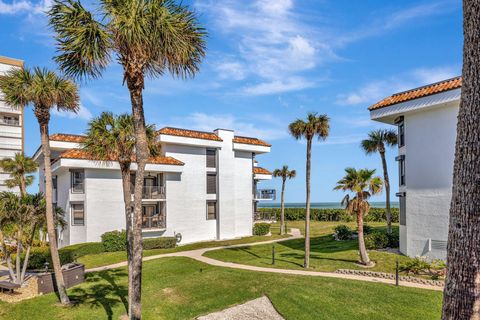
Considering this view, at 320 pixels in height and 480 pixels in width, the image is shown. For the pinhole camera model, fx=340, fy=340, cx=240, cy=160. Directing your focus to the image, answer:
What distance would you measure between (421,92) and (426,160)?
12.8ft

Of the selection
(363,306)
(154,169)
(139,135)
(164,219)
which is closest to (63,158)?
(154,169)

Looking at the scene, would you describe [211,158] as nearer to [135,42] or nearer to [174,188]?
[174,188]

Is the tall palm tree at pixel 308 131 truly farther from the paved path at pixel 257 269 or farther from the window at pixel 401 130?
the window at pixel 401 130

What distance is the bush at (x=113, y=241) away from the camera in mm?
25678

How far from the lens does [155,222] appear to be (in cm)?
2948

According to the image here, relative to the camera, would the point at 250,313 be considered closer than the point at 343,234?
Yes

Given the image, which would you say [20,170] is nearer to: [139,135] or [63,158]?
[63,158]

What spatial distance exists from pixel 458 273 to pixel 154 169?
85.2ft

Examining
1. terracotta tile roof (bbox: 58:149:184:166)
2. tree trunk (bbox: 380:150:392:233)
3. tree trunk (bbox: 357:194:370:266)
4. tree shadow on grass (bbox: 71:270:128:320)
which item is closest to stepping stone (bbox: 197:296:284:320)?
tree shadow on grass (bbox: 71:270:128:320)

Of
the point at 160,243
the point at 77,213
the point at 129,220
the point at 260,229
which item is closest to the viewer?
the point at 129,220

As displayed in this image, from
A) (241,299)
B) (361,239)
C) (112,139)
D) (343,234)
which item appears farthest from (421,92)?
(112,139)

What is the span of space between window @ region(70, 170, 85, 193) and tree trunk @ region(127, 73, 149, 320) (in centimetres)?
2010

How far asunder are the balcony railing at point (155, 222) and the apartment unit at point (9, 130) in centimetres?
2515

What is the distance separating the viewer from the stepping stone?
12.3 m
